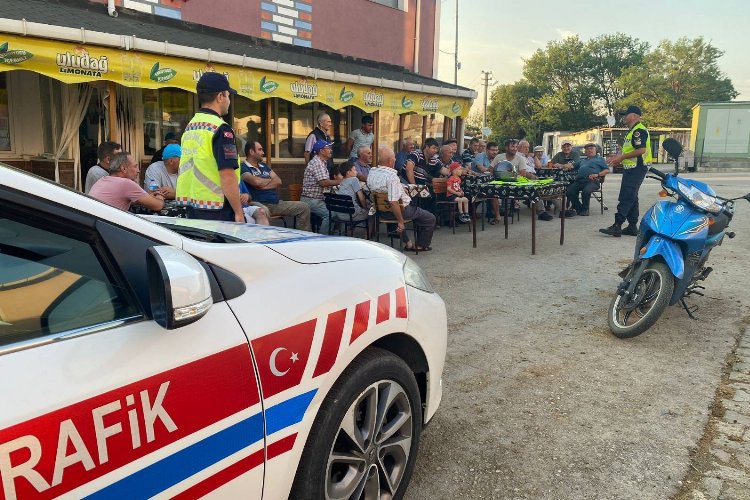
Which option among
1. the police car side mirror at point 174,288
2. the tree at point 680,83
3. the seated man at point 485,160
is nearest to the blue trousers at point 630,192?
the seated man at point 485,160

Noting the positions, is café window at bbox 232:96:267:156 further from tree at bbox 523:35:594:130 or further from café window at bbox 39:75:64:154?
tree at bbox 523:35:594:130

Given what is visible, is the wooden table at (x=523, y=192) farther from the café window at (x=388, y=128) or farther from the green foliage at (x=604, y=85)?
the green foliage at (x=604, y=85)

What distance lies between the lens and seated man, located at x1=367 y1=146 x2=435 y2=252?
743 centimetres

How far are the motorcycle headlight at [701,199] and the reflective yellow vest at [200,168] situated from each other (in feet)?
11.9

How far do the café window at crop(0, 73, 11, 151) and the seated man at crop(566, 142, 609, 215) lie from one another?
32.6 ft

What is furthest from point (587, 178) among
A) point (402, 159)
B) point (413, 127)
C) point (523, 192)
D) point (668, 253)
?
point (668, 253)

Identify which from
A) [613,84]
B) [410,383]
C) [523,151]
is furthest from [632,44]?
[410,383]

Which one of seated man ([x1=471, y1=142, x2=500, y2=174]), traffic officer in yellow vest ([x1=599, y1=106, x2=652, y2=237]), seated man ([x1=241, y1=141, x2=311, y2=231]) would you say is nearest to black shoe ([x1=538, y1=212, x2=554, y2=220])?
seated man ([x1=471, y1=142, x2=500, y2=174])

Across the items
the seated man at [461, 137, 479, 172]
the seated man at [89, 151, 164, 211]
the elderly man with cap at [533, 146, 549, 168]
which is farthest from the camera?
the elderly man with cap at [533, 146, 549, 168]

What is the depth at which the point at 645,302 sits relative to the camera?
4523 millimetres

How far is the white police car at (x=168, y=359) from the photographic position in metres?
1.24

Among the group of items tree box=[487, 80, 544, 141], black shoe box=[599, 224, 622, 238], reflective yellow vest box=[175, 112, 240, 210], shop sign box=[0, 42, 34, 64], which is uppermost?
tree box=[487, 80, 544, 141]

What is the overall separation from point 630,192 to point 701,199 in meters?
4.33

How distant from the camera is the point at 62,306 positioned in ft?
4.65
